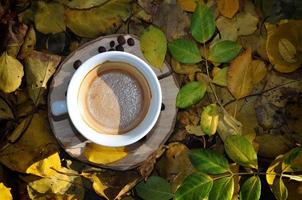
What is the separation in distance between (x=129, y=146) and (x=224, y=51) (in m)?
0.28

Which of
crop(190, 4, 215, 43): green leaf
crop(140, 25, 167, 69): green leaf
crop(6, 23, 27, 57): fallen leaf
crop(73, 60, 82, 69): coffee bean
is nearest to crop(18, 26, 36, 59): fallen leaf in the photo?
crop(6, 23, 27, 57): fallen leaf

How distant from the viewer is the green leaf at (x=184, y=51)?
1.01 m

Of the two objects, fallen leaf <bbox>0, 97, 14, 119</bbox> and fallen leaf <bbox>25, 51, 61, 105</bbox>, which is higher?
fallen leaf <bbox>25, 51, 61, 105</bbox>

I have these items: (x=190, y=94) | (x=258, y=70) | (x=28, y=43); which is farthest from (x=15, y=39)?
(x=258, y=70)

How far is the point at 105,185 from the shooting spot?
3.41 feet

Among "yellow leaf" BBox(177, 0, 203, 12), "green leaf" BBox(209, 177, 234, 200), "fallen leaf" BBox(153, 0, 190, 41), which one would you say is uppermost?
"yellow leaf" BBox(177, 0, 203, 12)

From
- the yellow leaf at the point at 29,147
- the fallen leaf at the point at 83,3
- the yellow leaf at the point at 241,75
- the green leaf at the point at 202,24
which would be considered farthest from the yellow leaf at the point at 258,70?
the yellow leaf at the point at 29,147

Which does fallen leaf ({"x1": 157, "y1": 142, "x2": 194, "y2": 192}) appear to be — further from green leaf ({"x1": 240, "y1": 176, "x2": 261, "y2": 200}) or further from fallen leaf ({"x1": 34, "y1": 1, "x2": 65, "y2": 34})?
fallen leaf ({"x1": 34, "y1": 1, "x2": 65, "y2": 34})

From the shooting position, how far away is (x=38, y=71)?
100cm

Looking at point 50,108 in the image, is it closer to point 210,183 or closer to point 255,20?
point 210,183

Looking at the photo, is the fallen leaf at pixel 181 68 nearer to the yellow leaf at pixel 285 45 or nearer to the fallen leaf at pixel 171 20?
the fallen leaf at pixel 171 20

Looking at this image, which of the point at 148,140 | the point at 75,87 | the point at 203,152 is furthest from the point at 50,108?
the point at 203,152

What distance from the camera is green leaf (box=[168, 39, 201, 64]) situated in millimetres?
1007

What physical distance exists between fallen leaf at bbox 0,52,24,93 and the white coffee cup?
142 millimetres
